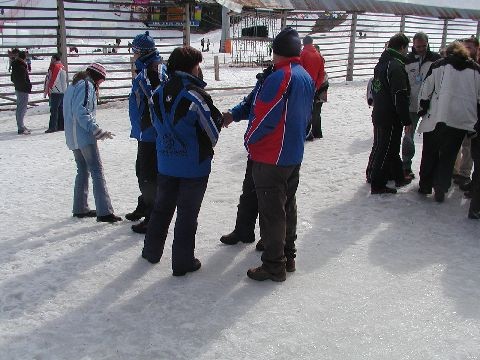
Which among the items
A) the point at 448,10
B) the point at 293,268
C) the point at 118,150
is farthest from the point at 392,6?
the point at 293,268

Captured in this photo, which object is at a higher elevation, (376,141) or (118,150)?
(376,141)

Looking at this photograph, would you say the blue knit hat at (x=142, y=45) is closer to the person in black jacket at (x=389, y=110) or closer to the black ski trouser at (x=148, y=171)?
the black ski trouser at (x=148, y=171)

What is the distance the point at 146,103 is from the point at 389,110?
2.70 meters

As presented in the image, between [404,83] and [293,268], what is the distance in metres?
2.56

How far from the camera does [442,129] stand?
5668mm

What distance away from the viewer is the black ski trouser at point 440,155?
567 centimetres

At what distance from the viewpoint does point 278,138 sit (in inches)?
154

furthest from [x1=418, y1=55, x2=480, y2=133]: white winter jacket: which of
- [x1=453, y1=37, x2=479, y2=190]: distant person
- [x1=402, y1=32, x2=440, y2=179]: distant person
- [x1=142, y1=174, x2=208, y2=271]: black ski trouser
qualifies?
[x1=142, y1=174, x2=208, y2=271]: black ski trouser

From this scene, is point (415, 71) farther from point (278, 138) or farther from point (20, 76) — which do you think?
point (20, 76)

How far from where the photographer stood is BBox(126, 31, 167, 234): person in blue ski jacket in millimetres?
4848

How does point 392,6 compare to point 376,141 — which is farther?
point 392,6

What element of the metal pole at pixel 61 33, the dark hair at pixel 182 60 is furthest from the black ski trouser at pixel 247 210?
the metal pole at pixel 61 33

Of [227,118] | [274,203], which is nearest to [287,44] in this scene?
[227,118]

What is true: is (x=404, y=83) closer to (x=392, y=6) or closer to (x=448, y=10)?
(x=392, y=6)
